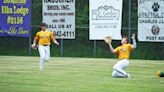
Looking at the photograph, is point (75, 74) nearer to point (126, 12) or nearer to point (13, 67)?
point (13, 67)

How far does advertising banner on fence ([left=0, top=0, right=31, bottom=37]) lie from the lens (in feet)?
114

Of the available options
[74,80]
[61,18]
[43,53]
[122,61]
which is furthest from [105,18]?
[74,80]

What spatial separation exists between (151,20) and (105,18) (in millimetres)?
2733

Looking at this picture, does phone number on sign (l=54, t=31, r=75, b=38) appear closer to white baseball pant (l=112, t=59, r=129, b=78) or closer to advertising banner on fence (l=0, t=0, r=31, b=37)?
advertising banner on fence (l=0, t=0, r=31, b=37)

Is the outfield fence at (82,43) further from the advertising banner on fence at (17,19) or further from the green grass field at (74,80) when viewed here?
the green grass field at (74,80)

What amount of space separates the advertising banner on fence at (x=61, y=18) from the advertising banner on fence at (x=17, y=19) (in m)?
1.32

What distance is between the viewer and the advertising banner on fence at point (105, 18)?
33094 millimetres

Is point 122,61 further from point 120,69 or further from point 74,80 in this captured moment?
point 74,80

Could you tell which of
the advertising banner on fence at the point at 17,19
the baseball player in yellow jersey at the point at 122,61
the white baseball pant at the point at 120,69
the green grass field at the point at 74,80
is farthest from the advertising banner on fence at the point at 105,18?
the white baseball pant at the point at 120,69

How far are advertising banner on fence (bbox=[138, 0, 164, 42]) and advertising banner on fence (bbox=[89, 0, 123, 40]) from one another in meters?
1.28

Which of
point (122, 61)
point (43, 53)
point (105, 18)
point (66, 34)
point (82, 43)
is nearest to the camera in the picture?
point (122, 61)

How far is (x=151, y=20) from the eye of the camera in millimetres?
32250

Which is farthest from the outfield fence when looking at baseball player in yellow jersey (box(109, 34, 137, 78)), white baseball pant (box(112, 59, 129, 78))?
white baseball pant (box(112, 59, 129, 78))

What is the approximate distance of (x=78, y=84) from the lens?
59.9 ft
